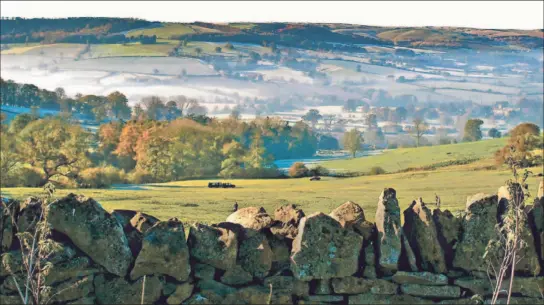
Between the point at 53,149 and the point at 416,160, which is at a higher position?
the point at 53,149

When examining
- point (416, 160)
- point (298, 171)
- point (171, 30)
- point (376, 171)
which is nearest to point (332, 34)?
point (171, 30)

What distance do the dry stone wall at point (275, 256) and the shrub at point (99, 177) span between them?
2456 centimetres

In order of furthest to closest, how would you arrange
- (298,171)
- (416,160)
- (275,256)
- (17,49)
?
(17,49)
(416,160)
(298,171)
(275,256)

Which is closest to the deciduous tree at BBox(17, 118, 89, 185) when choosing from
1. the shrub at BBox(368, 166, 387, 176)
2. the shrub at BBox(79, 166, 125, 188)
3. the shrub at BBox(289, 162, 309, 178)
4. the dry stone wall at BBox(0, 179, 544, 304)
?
the shrub at BBox(79, 166, 125, 188)

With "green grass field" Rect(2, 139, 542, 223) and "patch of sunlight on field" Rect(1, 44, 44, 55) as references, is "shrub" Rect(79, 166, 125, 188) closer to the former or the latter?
"green grass field" Rect(2, 139, 542, 223)

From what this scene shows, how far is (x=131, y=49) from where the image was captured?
158625 millimetres

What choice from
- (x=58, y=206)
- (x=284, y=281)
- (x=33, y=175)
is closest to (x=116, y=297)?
(x=58, y=206)

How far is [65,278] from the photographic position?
1284 centimetres

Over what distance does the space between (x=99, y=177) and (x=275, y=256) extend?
3019cm

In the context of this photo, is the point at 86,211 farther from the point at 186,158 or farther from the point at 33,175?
the point at 186,158

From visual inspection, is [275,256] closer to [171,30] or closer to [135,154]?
[135,154]

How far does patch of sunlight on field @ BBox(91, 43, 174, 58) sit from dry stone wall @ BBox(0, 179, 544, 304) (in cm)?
13791

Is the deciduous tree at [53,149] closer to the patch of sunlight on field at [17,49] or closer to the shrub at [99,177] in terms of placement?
the shrub at [99,177]

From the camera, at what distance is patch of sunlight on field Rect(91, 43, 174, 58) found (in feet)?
500
